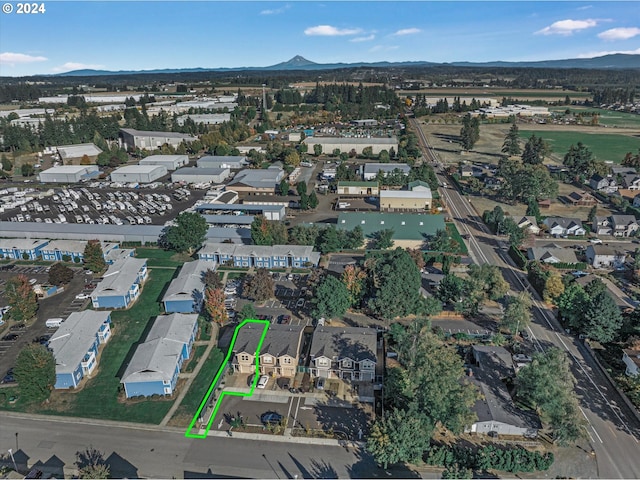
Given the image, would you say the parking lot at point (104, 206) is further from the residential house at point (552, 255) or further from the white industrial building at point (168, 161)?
the residential house at point (552, 255)

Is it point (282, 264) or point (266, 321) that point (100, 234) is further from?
point (266, 321)

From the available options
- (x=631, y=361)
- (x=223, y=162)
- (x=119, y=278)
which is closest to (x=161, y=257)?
(x=119, y=278)

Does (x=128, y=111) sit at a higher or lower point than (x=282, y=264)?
higher

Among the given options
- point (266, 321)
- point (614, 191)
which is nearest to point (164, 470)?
point (266, 321)

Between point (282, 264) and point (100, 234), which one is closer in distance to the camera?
point (282, 264)

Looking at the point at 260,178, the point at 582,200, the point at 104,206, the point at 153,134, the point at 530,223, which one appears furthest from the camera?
the point at 153,134

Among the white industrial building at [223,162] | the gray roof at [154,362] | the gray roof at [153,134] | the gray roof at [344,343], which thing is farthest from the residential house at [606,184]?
the gray roof at [153,134]

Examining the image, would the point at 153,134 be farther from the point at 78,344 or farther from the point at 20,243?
the point at 78,344
